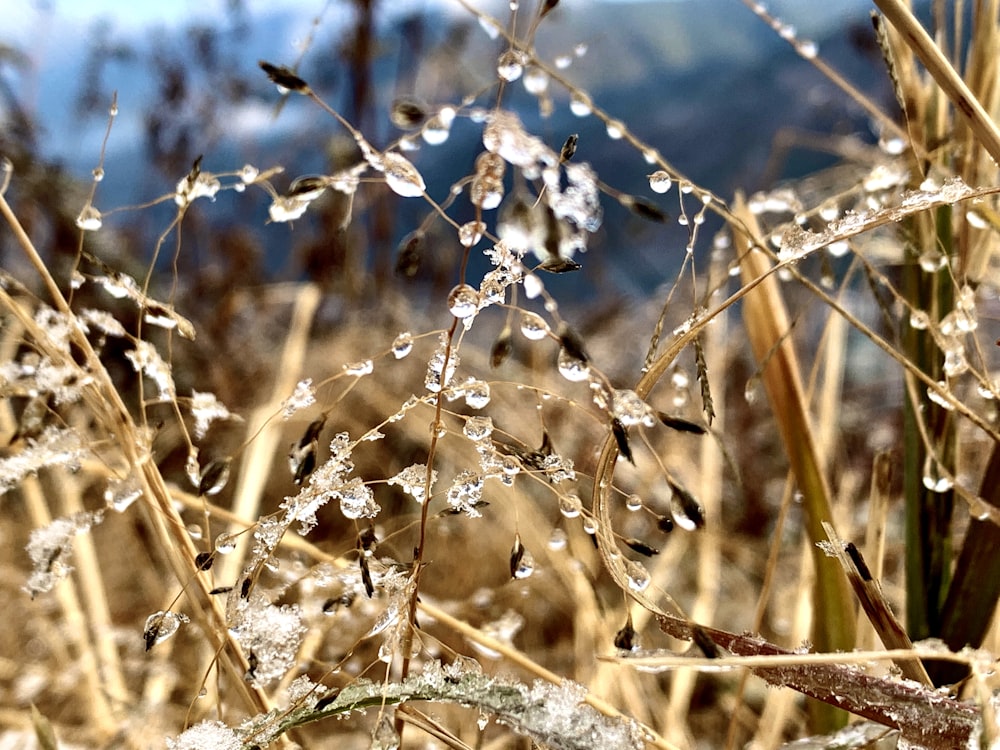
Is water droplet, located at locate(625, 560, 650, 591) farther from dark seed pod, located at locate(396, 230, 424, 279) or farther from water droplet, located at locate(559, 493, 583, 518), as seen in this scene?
dark seed pod, located at locate(396, 230, 424, 279)

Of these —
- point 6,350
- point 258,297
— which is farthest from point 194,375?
point 6,350

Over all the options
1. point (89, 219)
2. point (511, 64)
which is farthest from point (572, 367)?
point (89, 219)

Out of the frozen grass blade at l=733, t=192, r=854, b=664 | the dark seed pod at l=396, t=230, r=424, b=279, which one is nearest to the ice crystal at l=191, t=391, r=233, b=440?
the dark seed pod at l=396, t=230, r=424, b=279

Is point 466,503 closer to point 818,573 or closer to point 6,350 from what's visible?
point 818,573

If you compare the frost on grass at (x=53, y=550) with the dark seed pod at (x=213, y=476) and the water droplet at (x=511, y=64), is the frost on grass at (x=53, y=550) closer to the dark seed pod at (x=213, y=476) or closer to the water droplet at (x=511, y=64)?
the dark seed pod at (x=213, y=476)

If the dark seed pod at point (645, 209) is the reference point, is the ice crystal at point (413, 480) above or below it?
below

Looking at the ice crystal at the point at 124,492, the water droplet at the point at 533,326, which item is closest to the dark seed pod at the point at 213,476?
the ice crystal at the point at 124,492
